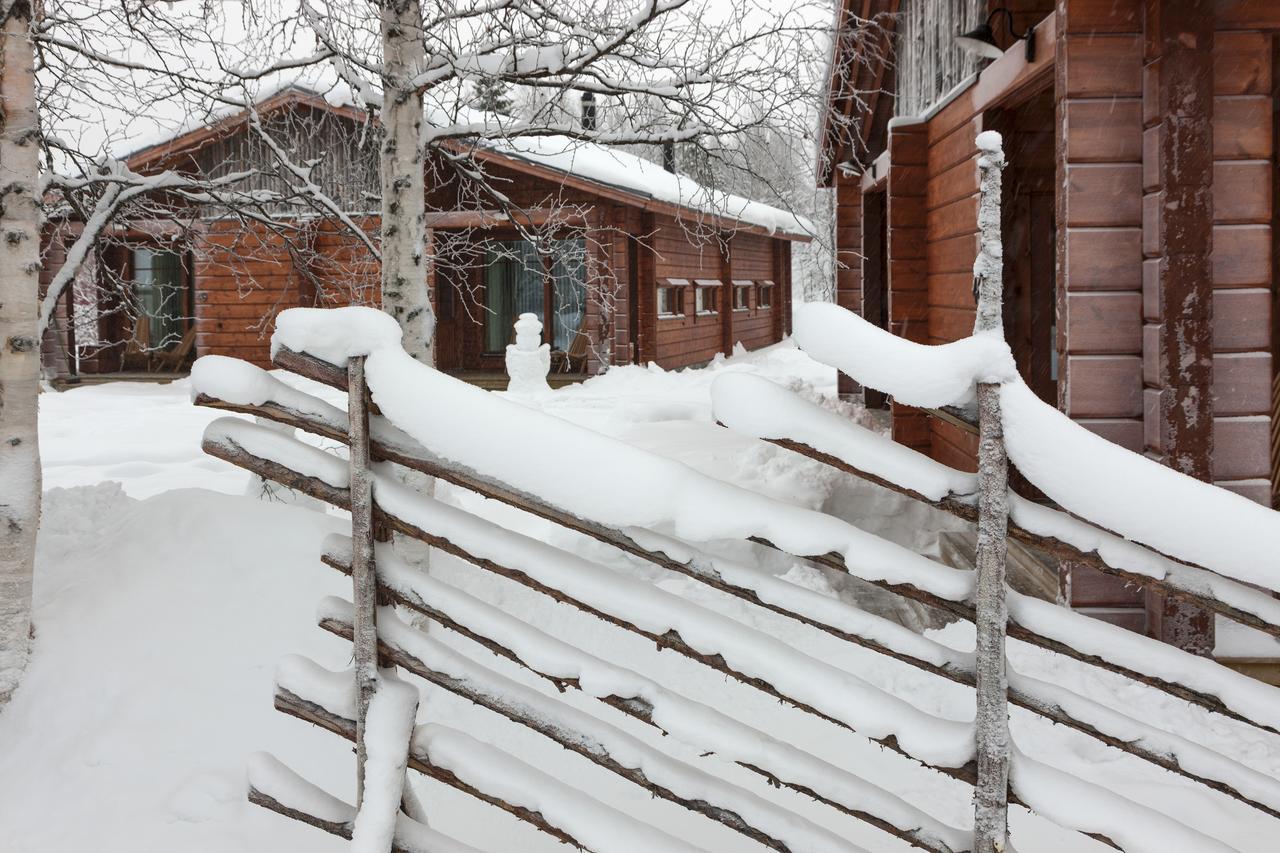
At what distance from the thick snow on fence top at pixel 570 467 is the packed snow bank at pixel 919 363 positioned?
31cm

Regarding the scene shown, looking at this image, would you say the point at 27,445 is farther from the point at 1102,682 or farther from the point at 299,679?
the point at 1102,682

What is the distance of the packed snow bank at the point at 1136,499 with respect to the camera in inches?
75.2

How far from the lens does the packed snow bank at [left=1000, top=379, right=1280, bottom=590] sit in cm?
191

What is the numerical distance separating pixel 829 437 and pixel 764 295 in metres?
25.2

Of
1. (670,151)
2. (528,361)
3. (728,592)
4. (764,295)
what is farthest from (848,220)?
(764,295)

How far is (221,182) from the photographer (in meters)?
5.96

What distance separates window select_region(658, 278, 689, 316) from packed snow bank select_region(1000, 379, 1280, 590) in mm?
15543

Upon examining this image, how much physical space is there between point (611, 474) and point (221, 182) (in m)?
4.88

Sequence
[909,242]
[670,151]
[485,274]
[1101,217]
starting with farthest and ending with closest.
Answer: [485,274]
[909,242]
[670,151]
[1101,217]

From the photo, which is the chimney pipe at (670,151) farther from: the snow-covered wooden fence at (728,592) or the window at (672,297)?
the window at (672,297)

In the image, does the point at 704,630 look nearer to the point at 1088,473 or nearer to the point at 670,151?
the point at 1088,473

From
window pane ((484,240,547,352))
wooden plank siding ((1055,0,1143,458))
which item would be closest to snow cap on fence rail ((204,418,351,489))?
wooden plank siding ((1055,0,1143,458))

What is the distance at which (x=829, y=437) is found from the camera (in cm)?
200

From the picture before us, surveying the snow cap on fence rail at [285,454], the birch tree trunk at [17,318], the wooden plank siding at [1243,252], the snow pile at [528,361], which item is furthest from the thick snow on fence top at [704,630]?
the snow pile at [528,361]
